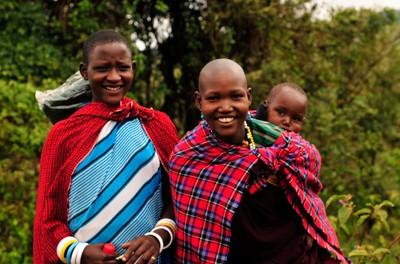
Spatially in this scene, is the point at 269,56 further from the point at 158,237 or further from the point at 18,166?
the point at 158,237

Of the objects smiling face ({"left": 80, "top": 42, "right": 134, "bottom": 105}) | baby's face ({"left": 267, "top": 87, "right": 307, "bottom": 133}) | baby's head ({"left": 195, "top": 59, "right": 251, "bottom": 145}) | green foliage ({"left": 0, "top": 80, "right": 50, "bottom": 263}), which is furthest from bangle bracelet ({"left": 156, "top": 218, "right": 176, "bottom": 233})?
green foliage ({"left": 0, "top": 80, "right": 50, "bottom": 263})

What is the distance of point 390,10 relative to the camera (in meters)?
9.02

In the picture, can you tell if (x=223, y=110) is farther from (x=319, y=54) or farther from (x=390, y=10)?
(x=390, y=10)

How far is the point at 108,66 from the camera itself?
2180 millimetres

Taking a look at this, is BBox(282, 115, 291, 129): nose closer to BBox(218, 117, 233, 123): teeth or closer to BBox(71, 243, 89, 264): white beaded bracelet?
BBox(218, 117, 233, 123): teeth

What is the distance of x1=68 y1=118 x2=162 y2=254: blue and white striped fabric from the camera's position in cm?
213

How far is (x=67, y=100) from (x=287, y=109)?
883 mm

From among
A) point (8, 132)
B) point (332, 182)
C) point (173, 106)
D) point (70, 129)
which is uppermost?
point (70, 129)

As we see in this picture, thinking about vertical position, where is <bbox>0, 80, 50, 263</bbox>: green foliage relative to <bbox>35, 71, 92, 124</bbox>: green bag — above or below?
below

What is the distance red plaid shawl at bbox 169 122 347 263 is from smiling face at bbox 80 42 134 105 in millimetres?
297

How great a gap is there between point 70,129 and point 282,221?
83cm

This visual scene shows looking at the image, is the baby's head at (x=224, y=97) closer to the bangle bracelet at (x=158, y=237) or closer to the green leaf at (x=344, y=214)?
the bangle bracelet at (x=158, y=237)

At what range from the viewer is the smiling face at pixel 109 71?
2.17 metres

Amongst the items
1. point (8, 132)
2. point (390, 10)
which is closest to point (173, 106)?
point (390, 10)
